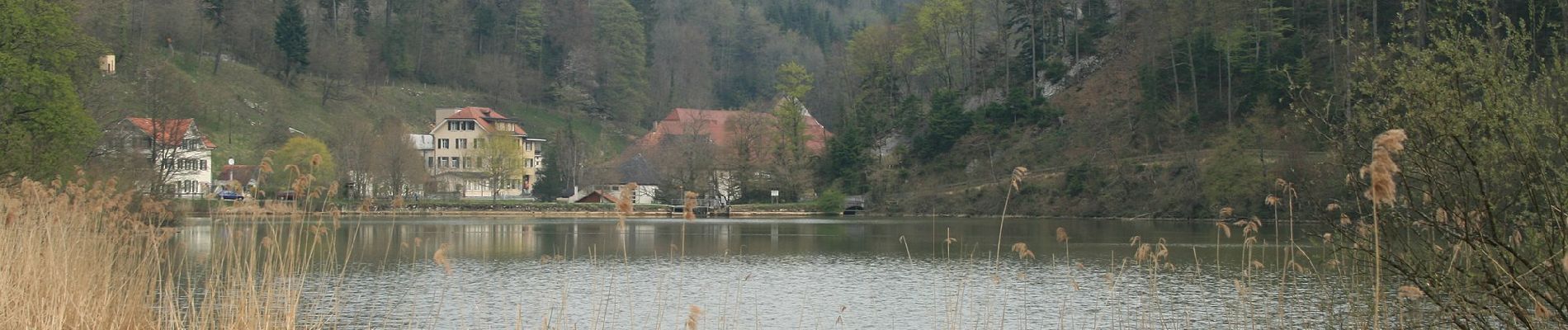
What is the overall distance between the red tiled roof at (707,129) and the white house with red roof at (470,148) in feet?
25.4

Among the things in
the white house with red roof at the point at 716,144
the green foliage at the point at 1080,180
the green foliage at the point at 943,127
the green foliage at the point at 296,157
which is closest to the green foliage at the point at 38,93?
the green foliage at the point at 296,157

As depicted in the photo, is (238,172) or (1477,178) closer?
(1477,178)

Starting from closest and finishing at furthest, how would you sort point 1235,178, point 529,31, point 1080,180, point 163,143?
1. point 1235,178
2. point 163,143
3. point 1080,180
4. point 529,31

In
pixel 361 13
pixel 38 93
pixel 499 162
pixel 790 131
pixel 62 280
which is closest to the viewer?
pixel 62 280

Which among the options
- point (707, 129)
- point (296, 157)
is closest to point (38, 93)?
point (296, 157)

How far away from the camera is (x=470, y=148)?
96625 millimetres

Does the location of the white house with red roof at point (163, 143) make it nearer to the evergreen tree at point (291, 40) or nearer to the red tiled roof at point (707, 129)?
the red tiled roof at point (707, 129)

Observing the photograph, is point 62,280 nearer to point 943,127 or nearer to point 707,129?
point 943,127

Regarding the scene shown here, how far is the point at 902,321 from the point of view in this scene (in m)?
19.7

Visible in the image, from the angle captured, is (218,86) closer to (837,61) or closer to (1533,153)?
(837,61)

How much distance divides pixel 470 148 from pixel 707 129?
1632 cm

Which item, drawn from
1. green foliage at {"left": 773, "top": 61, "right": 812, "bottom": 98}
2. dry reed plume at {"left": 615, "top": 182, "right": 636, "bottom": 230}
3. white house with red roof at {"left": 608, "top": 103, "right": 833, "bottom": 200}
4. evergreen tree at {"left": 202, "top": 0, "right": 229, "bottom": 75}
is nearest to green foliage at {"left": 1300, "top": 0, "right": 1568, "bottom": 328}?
dry reed plume at {"left": 615, "top": 182, "right": 636, "bottom": 230}

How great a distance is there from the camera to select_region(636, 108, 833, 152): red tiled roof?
86.4 metres

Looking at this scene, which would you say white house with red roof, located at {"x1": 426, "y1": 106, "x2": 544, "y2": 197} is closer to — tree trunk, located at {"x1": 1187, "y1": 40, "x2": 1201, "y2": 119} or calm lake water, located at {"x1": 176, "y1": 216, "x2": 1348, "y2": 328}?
tree trunk, located at {"x1": 1187, "y1": 40, "x2": 1201, "y2": 119}
